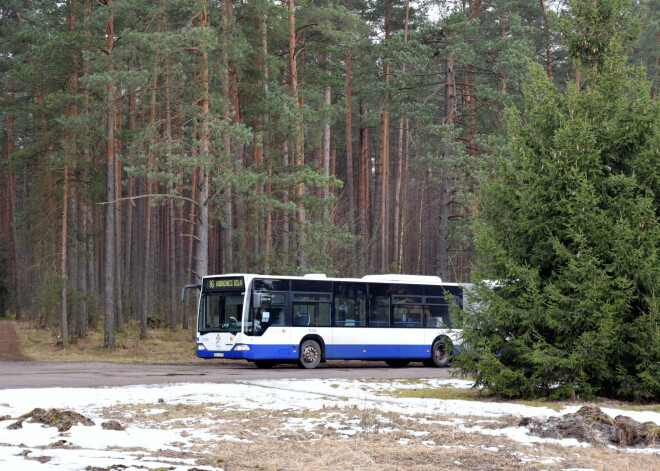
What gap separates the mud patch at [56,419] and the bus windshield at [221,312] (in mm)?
12963

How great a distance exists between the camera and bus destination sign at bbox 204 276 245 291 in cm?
2425

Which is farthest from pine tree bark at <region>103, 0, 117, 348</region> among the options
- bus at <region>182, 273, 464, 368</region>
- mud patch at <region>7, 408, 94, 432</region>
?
mud patch at <region>7, 408, 94, 432</region>

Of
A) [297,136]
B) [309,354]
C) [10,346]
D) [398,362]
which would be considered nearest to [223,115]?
[297,136]

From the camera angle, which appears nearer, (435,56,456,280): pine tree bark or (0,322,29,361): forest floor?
(0,322,29,361): forest floor

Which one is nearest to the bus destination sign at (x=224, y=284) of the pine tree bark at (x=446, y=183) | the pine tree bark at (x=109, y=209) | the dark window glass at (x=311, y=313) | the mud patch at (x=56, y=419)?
the dark window glass at (x=311, y=313)

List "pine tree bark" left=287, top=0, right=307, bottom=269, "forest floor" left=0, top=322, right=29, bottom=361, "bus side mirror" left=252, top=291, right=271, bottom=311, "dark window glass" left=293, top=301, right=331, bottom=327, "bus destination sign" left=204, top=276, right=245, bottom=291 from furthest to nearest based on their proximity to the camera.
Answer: "pine tree bark" left=287, top=0, right=307, bottom=269 → "forest floor" left=0, top=322, right=29, bottom=361 → "dark window glass" left=293, top=301, right=331, bottom=327 → "bus destination sign" left=204, top=276, right=245, bottom=291 → "bus side mirror" left=252, top=291, right=271, bottom=311

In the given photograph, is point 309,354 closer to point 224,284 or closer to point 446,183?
point 224,284

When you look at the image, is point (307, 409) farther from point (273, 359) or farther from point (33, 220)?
Answer: point (33, 220)

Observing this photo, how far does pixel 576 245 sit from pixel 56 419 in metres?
9.64

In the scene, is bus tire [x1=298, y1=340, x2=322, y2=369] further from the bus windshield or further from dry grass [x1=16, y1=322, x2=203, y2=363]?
dry grass [x1=16, y1=322, x2=203, y2=363]

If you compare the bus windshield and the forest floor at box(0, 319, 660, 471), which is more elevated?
the bus windshield

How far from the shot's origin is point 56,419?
422 inches

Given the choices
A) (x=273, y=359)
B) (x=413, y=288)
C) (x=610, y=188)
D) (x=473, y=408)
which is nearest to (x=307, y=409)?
(x=473, y=408)

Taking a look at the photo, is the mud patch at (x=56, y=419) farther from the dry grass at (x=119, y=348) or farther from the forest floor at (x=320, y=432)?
the dry grass at (x=119, y=348)
